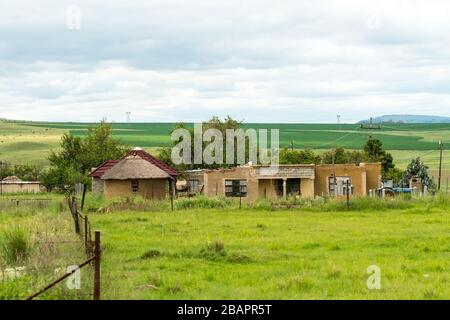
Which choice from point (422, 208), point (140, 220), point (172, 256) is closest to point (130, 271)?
point (172, 256)

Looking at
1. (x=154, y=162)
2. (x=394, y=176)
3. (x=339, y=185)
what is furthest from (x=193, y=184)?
(x=394, y=176)

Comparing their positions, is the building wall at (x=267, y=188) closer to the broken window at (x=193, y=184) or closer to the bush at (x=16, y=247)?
the broken window at (x=193, y=184)

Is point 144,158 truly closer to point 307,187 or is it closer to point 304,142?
point 307,187

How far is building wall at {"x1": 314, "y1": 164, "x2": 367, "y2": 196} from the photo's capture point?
5378cm

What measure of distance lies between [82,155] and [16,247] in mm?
58955

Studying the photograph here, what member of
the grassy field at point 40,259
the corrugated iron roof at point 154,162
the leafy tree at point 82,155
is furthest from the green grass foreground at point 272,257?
the leafy tree at point 82,155

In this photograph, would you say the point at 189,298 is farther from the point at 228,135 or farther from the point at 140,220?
the point at 228,135

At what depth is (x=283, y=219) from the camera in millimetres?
33469

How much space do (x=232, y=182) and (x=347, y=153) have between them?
2564 centimetres

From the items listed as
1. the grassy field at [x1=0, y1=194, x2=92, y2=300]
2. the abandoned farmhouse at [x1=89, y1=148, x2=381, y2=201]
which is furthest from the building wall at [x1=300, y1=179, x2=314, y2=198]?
the grassy field at [x1=0, y1=194, x2=92, y2=300]

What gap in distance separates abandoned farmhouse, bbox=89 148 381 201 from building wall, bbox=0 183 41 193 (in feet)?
83.5

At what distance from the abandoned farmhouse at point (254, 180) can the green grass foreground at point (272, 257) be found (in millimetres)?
20259

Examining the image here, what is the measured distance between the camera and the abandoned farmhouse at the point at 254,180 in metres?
53.9

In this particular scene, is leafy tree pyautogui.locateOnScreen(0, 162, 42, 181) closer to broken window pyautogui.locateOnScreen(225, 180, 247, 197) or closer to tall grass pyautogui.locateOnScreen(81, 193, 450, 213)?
broken window pyautogui.locateOnScreen(225, 180, 247, 197)
